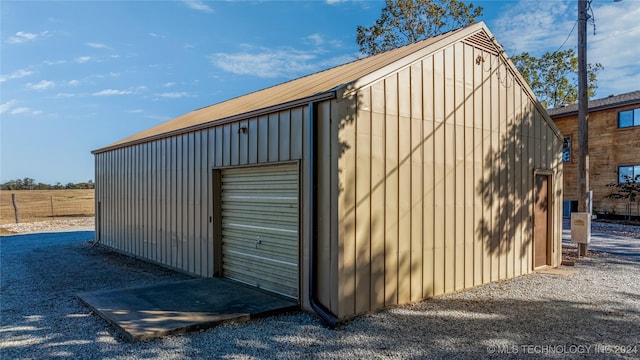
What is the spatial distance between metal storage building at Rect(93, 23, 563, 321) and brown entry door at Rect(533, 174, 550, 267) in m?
0.04

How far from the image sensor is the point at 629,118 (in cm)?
1650

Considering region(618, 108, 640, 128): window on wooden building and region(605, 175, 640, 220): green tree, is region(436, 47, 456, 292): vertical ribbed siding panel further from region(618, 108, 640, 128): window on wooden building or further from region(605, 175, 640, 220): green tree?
region(618, 108, 640, 128): window on wooden building

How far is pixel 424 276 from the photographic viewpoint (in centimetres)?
540

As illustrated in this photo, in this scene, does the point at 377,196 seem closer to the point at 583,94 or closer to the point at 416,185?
the point at 416,185

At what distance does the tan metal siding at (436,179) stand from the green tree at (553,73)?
21014mm

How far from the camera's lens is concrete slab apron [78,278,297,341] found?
4.09 meters

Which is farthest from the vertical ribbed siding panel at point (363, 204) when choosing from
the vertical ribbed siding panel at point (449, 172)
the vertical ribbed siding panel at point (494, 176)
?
the vertical ribbed siding panel at point (494, 176)

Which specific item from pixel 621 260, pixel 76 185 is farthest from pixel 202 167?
pixel 76 185

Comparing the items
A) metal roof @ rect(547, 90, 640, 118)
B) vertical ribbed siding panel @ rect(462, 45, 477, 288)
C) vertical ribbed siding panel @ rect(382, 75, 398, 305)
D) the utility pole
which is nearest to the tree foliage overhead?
metal roof @ rect(547, 90, 640, 118)

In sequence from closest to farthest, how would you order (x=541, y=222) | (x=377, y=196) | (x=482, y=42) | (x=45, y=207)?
(x=377, y=196) < (x=482, y=42) < (x=541, y=222) < (x=45, y=207)

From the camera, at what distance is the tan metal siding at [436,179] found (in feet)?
15.1

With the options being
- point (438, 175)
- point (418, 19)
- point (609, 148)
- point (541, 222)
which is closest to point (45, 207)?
point (418, 19)

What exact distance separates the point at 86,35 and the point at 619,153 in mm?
20528

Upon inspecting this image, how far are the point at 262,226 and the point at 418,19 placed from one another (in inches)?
691
